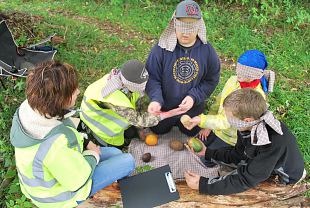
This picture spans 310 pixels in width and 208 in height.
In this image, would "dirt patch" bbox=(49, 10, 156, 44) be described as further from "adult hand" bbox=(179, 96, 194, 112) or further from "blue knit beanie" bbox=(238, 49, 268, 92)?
"blue knit beanie" bbox=(238, 49, 268, 92)

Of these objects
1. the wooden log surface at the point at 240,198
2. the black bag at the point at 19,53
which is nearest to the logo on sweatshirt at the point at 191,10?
the wooden log surface at the point at 240,198

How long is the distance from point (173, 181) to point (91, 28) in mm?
4137

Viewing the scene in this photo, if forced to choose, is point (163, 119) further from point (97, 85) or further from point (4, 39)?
point (4, 39)

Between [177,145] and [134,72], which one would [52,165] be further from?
[177,145]

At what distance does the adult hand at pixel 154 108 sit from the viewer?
3.78 meters

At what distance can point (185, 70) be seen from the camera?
3.86m

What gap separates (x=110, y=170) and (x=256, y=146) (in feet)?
4.60

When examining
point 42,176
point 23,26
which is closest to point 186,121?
point 42,176

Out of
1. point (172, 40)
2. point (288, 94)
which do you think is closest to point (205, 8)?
point (288, 94)

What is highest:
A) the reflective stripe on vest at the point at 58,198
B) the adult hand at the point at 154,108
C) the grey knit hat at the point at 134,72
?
the grey knit hat at the point at 134,72

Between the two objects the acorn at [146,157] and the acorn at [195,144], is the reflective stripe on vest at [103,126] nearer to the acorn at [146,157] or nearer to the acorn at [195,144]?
the acorn at [146,157]

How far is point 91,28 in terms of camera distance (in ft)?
21.7

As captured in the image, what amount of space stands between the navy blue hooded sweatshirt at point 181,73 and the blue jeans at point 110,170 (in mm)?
837

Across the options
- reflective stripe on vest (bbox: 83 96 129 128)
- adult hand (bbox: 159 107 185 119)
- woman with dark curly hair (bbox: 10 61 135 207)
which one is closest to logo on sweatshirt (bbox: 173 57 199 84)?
adult hand (bbox: 159 107 185 119)
